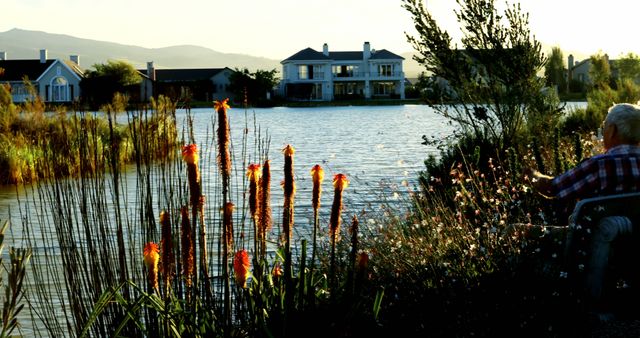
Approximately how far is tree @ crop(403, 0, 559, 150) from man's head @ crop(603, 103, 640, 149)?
8189mm

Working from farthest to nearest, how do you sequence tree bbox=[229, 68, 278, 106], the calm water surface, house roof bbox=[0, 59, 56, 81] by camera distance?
tree bbox=[229, 68, 278, 106] → house roof bbox=[0, 59, 56, 81] → the calm water surface

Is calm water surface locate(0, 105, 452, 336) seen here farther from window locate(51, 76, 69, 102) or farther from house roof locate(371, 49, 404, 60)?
house roof locate(371, 49, 404, 60)

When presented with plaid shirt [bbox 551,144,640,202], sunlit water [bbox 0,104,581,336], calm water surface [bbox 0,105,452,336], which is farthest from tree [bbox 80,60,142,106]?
plaid shirt [bbox 551,144,640,202]

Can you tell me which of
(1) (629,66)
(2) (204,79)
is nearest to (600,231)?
(1) (629,66)

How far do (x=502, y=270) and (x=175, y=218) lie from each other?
6.52 feet

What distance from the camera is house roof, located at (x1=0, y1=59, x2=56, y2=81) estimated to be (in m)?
76.7

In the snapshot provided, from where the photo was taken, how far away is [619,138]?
5234 millimetres

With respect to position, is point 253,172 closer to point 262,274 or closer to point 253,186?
point 253,186

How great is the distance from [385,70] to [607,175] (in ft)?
280

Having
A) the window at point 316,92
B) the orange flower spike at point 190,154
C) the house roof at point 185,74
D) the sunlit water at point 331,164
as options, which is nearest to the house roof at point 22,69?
the house roof at point 185,74

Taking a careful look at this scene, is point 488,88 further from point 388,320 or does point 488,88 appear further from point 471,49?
point 388,320

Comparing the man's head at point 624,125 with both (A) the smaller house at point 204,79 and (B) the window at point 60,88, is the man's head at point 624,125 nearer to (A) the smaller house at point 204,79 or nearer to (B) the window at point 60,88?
(B) the window at point 60,88

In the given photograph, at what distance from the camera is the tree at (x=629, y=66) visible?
228 feet

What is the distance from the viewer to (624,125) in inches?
205
